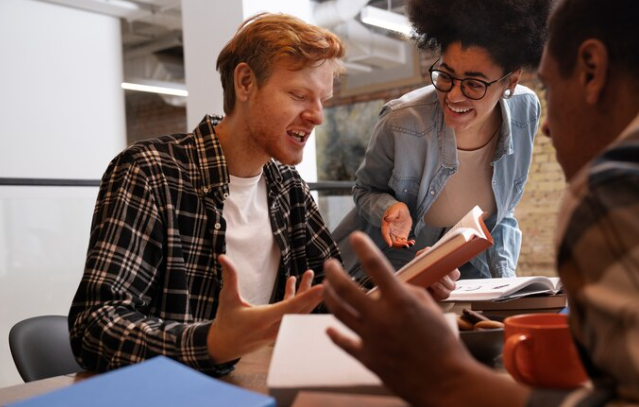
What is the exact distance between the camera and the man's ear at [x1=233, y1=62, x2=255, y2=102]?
157 cm

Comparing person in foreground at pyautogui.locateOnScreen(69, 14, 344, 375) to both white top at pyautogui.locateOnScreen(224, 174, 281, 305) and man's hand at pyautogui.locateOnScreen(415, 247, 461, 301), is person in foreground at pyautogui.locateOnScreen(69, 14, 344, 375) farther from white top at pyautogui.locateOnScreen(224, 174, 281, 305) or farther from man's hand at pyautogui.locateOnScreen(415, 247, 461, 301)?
man's hand at pyautogui.locateOnScreen(415, 247, 461, 301)

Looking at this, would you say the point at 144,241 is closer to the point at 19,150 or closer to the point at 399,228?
the point at 399,228

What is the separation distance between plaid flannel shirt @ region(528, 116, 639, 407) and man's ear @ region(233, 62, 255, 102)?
3.61ft

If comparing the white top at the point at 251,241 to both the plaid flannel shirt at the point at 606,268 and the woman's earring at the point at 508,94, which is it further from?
the plaid flannel shirt at the point at 606,268

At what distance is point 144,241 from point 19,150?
5000 mm

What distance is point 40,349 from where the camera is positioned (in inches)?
57.4

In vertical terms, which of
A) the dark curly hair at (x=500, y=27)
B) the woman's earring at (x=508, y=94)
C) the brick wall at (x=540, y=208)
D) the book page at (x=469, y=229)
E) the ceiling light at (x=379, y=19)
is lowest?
the brick wall at (x=540, y=208)

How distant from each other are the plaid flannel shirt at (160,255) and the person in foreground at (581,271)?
49 centimetres

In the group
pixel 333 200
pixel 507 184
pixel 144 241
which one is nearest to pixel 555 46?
pixel 144 241

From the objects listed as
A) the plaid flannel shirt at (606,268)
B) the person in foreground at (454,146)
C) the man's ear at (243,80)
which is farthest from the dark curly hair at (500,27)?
the plaid flannel shirt at (606,268)

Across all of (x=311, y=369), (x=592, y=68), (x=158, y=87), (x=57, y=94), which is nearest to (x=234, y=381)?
(x=311, y=369)

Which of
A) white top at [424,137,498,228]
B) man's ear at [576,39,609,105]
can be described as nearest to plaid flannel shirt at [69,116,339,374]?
white top at [424,137,498,228]

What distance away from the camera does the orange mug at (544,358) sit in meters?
0.77

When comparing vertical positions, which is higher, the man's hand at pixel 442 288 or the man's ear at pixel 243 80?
the man's ear at pixel 243 80
